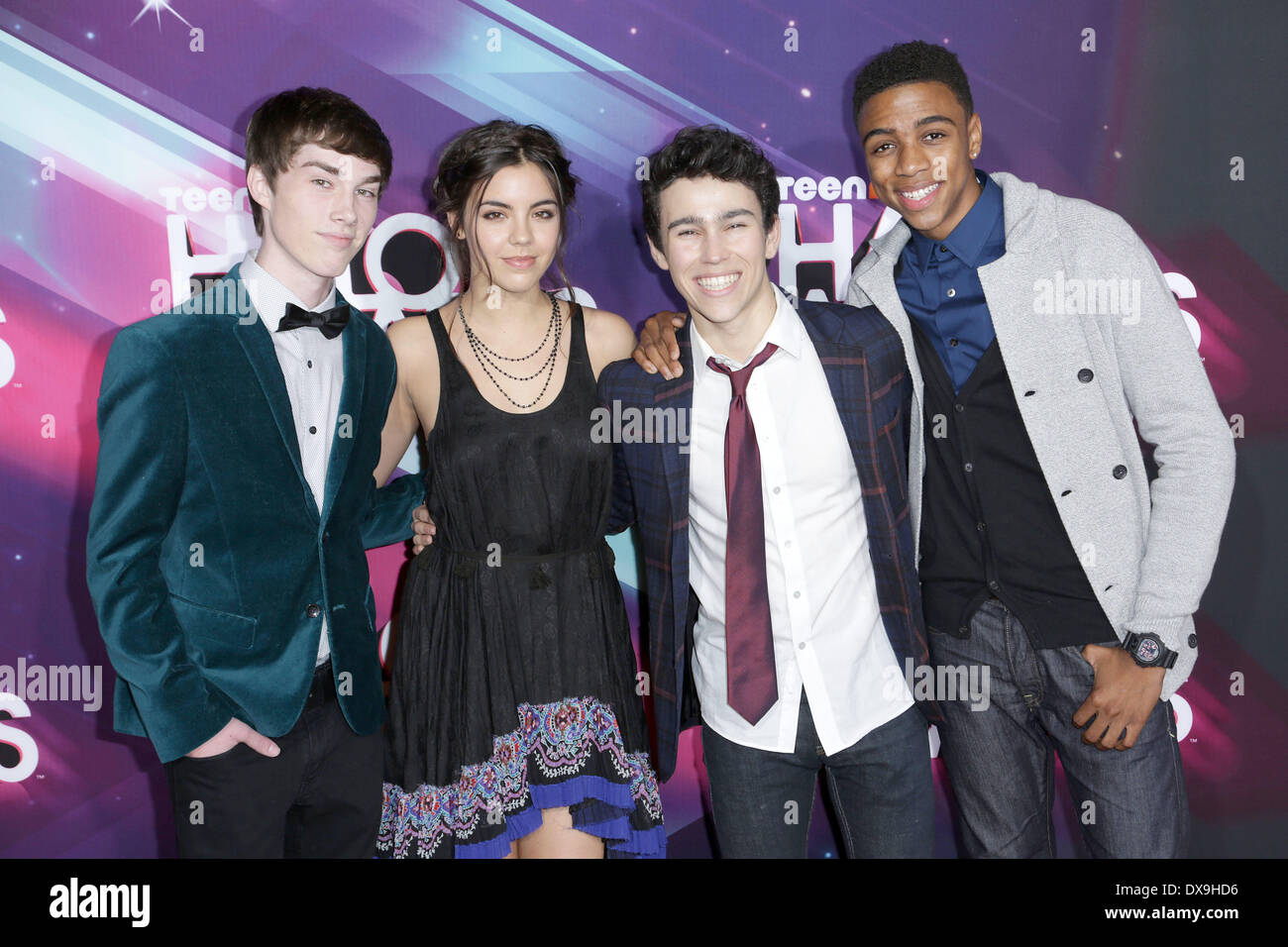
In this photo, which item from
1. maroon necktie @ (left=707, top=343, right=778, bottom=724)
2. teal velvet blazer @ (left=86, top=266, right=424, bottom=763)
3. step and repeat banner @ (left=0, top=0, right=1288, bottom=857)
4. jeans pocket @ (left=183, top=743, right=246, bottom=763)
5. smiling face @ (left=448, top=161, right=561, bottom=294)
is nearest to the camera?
teal velvet blazer @ (left=86, top=266, right=424, bottom=763)

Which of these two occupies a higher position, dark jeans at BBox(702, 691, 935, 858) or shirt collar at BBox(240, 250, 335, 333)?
Result: shirt collar at BBox(240, 250, 335, 333)

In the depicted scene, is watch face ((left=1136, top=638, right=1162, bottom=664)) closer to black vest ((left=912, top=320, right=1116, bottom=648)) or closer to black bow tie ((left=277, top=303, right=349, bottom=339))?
black vest ((left=912, top=320, right=1116, bottom=648))

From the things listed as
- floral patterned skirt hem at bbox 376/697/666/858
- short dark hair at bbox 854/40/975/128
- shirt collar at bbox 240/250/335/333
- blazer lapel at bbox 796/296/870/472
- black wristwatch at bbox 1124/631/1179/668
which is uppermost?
short dark hair at bbox 854/40/975/128

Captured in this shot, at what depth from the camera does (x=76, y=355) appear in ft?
10.5

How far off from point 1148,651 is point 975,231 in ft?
3.55

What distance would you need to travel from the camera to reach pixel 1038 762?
2490mm

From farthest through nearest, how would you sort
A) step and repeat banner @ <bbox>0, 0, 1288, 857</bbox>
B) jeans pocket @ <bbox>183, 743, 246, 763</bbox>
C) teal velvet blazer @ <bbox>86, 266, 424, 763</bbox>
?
1. step and repeat banner @ <bbox>0, 0, 1288, 857</bbox>
2. jeans pocket @ <bbox>183, 743, 246, 763</bbox>
3. teal velvet blazer @ <bbox>86, 266, 424, 763</bbox>

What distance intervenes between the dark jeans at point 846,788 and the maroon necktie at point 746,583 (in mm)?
117

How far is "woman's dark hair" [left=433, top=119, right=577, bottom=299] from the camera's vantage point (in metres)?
2.49

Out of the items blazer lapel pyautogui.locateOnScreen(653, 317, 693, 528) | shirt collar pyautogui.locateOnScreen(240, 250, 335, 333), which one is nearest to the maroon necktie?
blazer lapel pyautogui.locateOnScreen(653, 317, 693, 528)

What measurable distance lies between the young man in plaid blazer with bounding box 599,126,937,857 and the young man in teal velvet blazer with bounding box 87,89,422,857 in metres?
0.73

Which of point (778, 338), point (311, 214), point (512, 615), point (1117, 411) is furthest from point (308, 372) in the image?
point (1117, 411)

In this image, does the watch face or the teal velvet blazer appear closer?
the teal velvet blazer

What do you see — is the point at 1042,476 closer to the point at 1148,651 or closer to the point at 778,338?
the point at 1148,651
